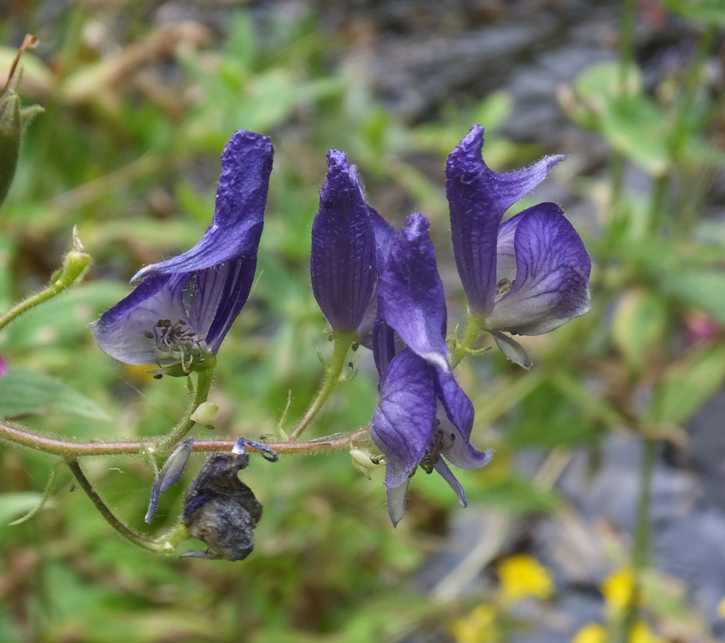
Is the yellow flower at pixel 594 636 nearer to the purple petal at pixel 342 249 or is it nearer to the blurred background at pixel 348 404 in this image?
the blurred background at pixel 348 404

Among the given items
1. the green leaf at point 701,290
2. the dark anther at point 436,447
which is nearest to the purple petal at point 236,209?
the dark anther at point 436,447

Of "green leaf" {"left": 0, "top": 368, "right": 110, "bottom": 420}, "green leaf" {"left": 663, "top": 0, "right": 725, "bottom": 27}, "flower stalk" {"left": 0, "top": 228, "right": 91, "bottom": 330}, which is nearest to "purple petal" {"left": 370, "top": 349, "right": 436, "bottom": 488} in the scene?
"flower stalk" {"left": 0, "top": 228, "right": 91, "bottom": 330}

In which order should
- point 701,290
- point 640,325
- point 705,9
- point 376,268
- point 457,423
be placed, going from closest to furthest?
point 457,423 → point 376,268 → point 705,9 → point 701,290 → point 640,325

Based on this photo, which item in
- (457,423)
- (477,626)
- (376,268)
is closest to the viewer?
A: (457,423)

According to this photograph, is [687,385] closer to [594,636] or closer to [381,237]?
[594,636]

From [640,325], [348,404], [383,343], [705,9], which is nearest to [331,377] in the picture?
[383,343]

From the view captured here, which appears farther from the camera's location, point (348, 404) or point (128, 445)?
point (348, 404)
